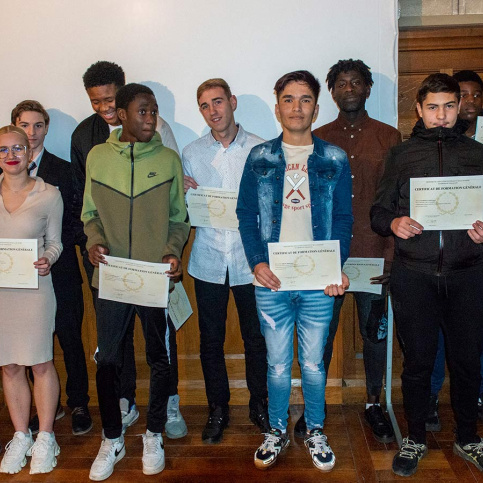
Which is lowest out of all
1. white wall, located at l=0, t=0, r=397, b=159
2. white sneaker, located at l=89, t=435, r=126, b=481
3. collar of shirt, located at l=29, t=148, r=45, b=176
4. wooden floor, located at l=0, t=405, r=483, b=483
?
wooden floor, located at l=0, t=405, r=483, b=483

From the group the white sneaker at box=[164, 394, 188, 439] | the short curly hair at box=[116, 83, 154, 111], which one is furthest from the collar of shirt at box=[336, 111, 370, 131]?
the white sneaker at box=[164, 394, 188, 439]

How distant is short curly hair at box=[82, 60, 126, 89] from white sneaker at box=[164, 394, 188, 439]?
68.3 inches

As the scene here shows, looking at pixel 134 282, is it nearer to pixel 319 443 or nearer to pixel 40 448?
pixel 40 448

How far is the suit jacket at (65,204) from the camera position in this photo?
3025 millimetres

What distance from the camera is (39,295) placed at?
2.74 metres

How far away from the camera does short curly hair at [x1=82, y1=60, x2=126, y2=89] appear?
2.96 m

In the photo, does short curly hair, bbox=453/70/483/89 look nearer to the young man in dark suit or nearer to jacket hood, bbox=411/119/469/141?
jacket hood, bbox=411/119/469/141

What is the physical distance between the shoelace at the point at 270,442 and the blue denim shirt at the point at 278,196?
34.9 inches

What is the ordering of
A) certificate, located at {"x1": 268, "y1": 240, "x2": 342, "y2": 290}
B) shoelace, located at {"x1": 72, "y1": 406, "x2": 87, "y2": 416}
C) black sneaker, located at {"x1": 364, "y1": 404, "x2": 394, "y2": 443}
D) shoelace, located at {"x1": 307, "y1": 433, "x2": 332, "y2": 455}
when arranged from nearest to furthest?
certificate, located at {"x1": 268, "y1": 240, "x2": 342, "y2": 290}
shoelace, located at {"x1": 307, "y1": 433, "x2": 332, "y2": 455}
black sneaker, located at {"x1": 364, "y1": 404, "x2": 394, "y2": 443}
shoelace, located at {"x1": 72, "y1": 406, "x2": 87, "y2": 416}

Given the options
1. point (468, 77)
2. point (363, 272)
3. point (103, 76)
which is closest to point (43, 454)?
point (363, 272)

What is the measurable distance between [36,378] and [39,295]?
1.47 ft

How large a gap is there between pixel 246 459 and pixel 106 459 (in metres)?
0.69

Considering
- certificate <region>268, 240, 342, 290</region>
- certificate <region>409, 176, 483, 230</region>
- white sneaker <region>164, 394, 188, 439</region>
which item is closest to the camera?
certificate <region>409, 176, 483, 230</region>

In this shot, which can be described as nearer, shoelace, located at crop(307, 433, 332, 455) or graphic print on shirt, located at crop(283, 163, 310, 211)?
graphic print on shirt, located at crop(283, 163, 310, 211)
